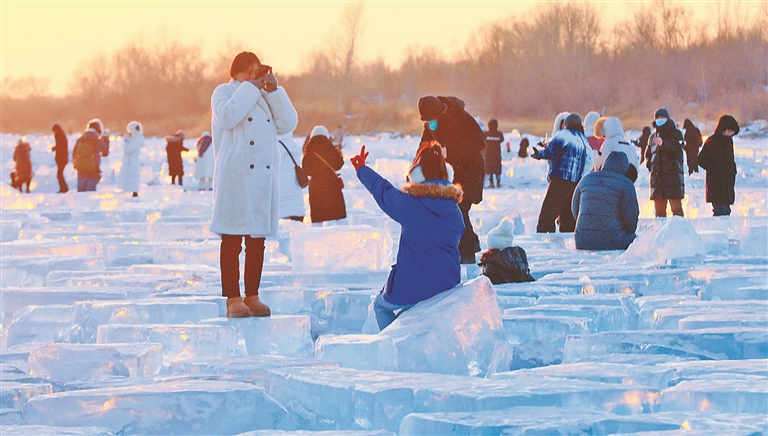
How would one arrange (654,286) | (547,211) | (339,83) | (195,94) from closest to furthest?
(654,286) < (547,211) < (339,83) < (195,94)

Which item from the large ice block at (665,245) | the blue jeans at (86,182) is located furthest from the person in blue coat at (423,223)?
the blue jeans at (86,182)

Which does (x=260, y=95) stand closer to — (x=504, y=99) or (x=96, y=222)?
(x=96, y=222)

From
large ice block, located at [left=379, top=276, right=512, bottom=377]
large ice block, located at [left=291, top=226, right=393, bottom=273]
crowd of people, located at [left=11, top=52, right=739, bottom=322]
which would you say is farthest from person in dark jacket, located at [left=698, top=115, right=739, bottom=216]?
large ice block, located at [left=379, top=276, right=512, bottom=377]

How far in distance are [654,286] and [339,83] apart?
63.7m

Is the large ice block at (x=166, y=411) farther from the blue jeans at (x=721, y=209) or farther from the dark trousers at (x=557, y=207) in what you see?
the blue jeans at (x=721, y=209)

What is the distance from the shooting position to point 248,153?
5.82 meters

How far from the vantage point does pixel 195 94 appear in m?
83.4

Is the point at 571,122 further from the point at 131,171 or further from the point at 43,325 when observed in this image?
the point at 131,171

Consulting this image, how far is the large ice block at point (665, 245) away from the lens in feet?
27.5

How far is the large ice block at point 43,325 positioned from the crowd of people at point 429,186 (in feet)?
3.11

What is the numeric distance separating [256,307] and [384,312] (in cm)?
81

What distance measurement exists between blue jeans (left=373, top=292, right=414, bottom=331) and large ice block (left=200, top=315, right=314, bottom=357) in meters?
0.44

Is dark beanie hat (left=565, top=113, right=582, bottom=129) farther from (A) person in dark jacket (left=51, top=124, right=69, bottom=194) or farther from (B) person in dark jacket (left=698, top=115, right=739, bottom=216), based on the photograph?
(A) person in dark jacket (left=51, top=124, right=69, bottom=194)

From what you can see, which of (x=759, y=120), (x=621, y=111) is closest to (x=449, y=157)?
(x=759, y=120)
